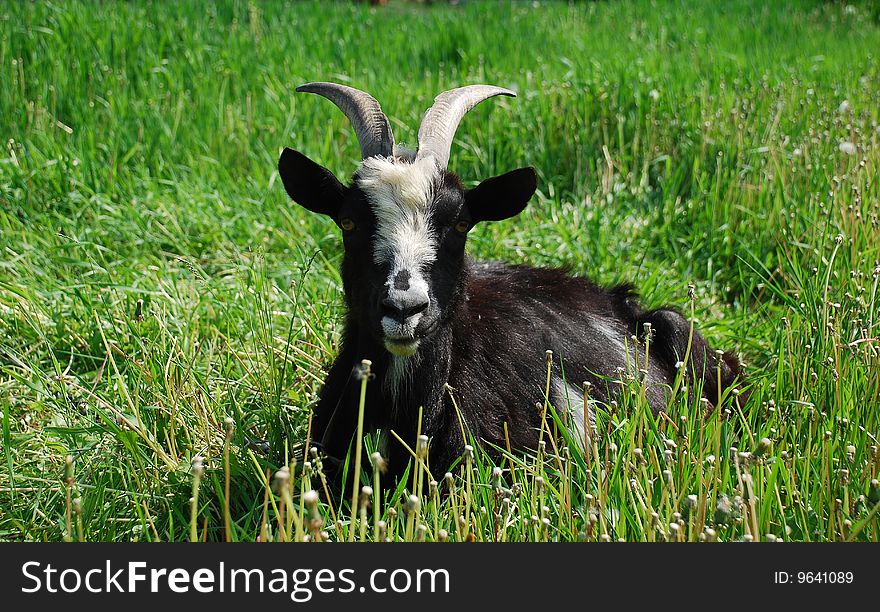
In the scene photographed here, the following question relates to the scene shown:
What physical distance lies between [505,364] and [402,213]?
95 centimetres

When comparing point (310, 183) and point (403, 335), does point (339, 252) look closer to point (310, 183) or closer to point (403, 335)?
point (310, 183)

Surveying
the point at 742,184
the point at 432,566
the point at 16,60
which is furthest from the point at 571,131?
the point at 432,566

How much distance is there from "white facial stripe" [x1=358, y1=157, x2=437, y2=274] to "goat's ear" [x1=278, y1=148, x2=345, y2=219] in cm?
18

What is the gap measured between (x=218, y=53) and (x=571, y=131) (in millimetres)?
3118

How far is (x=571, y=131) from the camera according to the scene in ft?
22.3

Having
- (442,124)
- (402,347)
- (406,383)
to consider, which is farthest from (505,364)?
(442,124)

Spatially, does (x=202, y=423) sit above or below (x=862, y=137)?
below

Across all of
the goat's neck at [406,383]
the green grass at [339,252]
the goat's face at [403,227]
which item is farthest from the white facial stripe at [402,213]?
the green grass at [339,252]

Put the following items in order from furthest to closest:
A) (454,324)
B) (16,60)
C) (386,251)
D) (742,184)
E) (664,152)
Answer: (16,60)
(664,152)
(742,184)
(454,324)
(386,251)

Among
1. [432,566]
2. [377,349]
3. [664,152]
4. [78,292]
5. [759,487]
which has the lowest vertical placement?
[432,566]

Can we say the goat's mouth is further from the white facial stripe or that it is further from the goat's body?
the goat's body

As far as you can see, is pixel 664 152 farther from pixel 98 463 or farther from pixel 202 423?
pixel 98 463

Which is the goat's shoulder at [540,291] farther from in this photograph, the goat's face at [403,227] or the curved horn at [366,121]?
the curved horn at [366,121]

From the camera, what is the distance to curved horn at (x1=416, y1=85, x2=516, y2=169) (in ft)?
12.2
